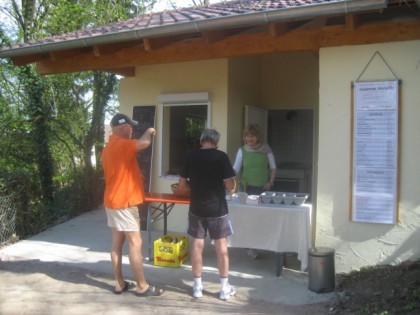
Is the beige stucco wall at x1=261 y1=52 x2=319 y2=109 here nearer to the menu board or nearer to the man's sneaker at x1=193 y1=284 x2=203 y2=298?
the menu board

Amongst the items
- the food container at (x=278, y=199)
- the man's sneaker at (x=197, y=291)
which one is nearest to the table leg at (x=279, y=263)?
the food container at (x=278, y=199)

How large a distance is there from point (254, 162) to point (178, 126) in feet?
7.31

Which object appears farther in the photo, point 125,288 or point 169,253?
point 169,253

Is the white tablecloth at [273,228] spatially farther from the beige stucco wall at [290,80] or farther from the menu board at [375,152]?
the beige stucco wall at [290,80]

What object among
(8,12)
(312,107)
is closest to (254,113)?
(312,107)

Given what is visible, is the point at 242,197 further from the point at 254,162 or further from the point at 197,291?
the point at 197,291

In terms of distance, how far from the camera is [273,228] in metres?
4.80

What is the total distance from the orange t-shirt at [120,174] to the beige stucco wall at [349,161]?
2036 millimetres

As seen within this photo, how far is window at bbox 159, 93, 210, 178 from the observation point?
690cm

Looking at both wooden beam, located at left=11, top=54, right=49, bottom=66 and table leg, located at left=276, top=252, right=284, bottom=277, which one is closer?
table leg, located at left=276, top=252, right=284, bottom=277

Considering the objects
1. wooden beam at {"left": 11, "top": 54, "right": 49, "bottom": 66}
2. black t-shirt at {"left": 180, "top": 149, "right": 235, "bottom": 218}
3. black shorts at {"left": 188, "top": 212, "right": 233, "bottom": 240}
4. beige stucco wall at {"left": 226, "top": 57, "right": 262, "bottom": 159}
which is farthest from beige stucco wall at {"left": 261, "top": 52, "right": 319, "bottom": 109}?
black shorts at {"left": 188, "top": 212, "right": 233, "bottom": 240}

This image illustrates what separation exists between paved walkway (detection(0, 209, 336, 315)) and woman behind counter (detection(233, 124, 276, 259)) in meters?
0.75

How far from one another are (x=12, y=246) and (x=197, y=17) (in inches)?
164

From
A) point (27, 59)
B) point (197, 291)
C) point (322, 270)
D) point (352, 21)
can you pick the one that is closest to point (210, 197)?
point (197, 291)
